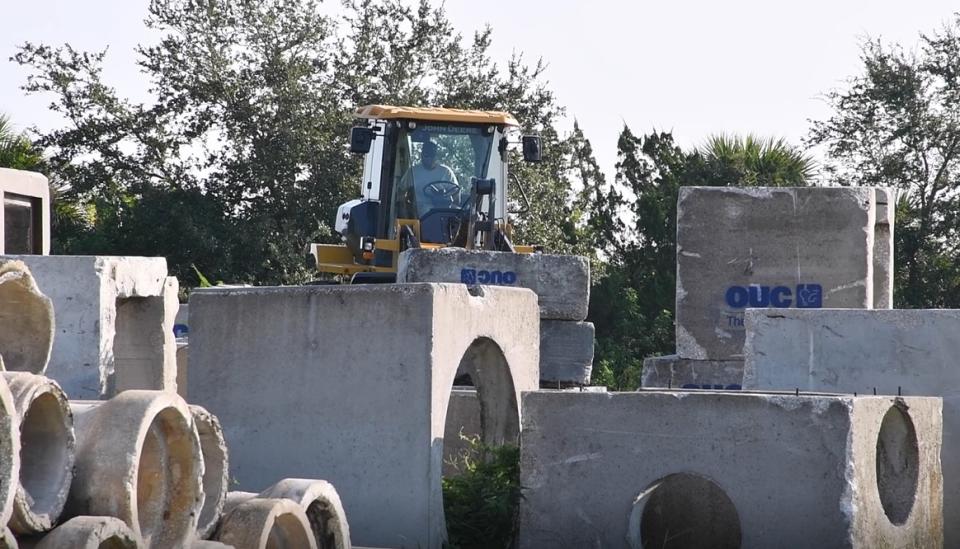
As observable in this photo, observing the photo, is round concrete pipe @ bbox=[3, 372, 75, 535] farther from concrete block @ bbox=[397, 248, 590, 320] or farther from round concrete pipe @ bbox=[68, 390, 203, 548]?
concrete block @ bbox=[397, 248, 590, 320]

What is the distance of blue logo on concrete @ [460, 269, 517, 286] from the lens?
35.1 ft

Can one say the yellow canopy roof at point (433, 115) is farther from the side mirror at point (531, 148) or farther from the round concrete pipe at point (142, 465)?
the round concrete pipe at point (142, 465)

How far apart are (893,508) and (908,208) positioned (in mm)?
12486

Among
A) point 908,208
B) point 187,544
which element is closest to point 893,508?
point 187,544

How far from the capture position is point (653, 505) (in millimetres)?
8414

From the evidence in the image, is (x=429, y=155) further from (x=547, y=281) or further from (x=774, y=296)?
(x=774, y=296)

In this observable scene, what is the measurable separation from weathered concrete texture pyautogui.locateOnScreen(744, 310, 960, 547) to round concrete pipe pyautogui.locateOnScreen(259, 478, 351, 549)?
9.98ft

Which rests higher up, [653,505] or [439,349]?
[439,349]

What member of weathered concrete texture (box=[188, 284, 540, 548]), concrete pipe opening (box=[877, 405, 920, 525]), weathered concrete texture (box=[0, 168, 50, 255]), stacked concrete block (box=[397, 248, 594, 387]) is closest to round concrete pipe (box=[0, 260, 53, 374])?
weathered concrete texture (box=[188, 284, 540, 548])

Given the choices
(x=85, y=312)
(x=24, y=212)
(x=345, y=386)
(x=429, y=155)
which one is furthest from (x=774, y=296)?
(x=24, y=212)

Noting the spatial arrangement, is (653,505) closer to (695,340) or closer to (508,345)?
(508,345)

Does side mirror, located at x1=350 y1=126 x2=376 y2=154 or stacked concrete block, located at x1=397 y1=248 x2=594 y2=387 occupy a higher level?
side mirror, located at x1=350 y1=126 x2=376 y2=154

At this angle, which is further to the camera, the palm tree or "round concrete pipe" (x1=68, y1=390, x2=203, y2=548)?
the palm tree

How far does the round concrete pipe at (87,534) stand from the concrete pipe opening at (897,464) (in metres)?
4.05
